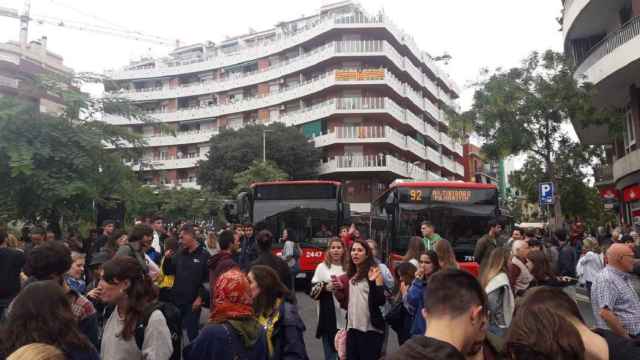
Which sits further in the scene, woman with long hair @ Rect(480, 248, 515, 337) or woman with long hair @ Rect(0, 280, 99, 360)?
woman with long hair @ Rect(480, 248, 515, 337)

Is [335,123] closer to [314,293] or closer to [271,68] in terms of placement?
[271,68]

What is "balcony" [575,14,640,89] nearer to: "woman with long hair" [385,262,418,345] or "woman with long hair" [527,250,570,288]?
"woman with long hair" [527,250,570,288]

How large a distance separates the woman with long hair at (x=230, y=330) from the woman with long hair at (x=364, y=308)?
2095 mm

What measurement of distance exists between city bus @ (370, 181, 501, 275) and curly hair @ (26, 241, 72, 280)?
360 inches

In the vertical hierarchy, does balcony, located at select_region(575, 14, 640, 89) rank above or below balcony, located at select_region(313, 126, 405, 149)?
below

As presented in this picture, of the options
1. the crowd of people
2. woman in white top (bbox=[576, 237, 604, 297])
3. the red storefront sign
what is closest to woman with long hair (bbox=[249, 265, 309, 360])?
the crowd of people

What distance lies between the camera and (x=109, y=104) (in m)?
14.2

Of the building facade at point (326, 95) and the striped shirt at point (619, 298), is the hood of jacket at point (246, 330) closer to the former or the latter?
the striped shirt at point (619, 298)

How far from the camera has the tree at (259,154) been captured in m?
46.0

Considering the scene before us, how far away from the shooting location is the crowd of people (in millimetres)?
2383

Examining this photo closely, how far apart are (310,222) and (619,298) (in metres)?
10.9

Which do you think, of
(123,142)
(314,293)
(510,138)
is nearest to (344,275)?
(314,293)

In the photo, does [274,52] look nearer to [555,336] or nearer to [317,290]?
[317,290]

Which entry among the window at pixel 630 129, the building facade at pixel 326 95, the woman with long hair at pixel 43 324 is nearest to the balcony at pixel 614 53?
the window at pixel 630 129
